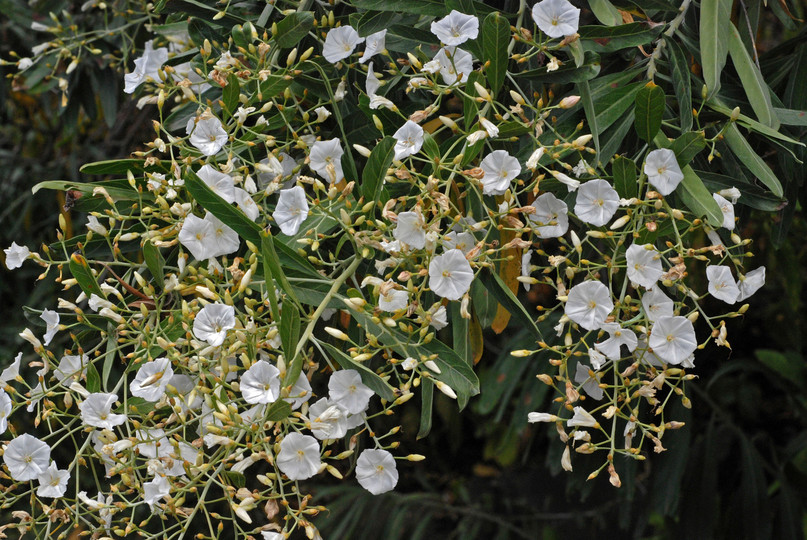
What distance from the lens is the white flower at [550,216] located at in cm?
83

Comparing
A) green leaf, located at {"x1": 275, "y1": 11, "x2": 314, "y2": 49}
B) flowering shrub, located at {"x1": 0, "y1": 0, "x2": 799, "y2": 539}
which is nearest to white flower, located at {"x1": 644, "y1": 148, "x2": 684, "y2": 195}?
flowering shrub, located at {"x1": 0, "y1": 0, "x2": 799, "y2": 539}

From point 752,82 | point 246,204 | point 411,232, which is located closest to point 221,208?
point 246,204

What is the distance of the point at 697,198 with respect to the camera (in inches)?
33.2

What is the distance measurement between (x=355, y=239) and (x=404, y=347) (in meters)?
0.13

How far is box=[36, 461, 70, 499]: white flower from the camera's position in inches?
31.9

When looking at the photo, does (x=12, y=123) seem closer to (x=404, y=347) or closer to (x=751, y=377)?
(x=404, y=347)

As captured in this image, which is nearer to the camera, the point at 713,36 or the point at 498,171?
the point at 498,171

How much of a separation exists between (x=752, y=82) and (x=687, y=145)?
0.20 m

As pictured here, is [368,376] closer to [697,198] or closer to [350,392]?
[350,392]

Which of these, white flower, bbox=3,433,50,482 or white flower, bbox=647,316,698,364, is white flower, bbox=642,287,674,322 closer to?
white flower, bbox=647,316,698,364

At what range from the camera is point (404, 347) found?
0.81 meters

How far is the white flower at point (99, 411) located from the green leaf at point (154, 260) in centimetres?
13

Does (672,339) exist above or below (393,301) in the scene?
below

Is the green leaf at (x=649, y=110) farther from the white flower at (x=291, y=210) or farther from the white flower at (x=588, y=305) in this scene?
the white flower at (x=291, y=210)
